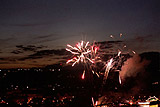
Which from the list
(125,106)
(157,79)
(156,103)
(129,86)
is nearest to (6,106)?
(125,106)

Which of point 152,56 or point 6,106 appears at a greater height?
point 152,56

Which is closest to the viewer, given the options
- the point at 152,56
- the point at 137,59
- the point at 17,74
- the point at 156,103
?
the point at 156,103

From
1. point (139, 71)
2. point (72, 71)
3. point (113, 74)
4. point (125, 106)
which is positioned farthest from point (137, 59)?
point (72, 71)

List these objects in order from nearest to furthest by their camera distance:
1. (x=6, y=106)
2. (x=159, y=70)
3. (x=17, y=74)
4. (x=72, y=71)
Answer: (x=6, y=106) < (x=159, y=70) < (x=72, y=71) < (x=17, y=74)

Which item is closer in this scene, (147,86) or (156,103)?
(156,103)

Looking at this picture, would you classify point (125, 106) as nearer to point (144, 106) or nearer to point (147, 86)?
point (144, 106)

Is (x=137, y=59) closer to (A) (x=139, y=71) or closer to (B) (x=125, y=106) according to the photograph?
(A) (x=139, y=71)

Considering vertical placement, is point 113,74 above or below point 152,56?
below

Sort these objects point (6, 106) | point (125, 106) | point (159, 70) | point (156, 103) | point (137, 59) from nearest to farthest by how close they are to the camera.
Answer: point (156, 103) → point (125, 106) → point (6, 106) → point (137, 59) → point (159, 70)

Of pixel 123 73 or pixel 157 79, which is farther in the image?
pixel 157 79
